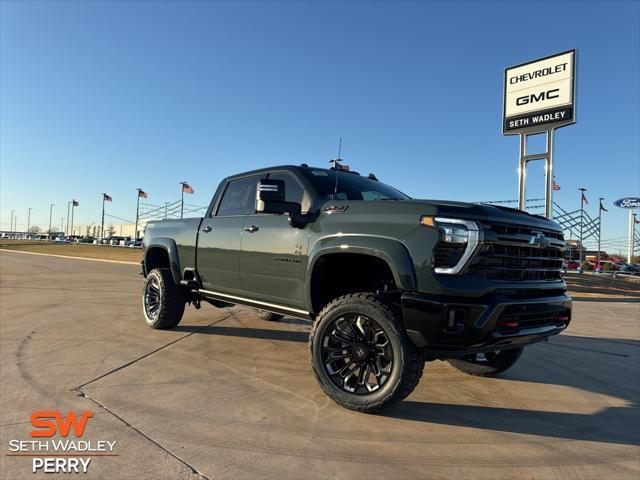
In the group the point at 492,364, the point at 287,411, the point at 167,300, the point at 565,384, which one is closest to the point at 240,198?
the point at 167,300

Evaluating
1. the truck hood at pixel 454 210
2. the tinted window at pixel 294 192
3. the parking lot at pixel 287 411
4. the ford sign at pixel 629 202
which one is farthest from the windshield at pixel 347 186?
the ford sign at pixel 629 202

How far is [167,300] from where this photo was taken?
6.19m

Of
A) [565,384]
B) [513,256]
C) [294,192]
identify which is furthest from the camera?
[294,192]

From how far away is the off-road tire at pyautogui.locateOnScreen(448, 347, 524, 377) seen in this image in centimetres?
451

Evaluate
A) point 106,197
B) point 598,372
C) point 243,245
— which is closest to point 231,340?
point 243,245

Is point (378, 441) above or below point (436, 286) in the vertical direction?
below

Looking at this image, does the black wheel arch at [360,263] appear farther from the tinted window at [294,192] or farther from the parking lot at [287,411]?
the parking lot at [287,411]

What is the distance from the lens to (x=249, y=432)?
3.05 m

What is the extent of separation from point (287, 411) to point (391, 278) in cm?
139

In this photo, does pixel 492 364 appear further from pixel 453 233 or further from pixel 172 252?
pixel 172 252

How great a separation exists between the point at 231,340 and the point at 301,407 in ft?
8.30

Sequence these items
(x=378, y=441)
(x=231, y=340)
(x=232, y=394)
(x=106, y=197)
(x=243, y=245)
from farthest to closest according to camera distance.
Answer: (x=106, y=197) < (x=231, y=340) < (x=243, y=245) < (x=232, y=394) < (x=378, y=441)

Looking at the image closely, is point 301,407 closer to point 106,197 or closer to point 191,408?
point 191,408

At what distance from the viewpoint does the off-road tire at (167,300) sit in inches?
244
